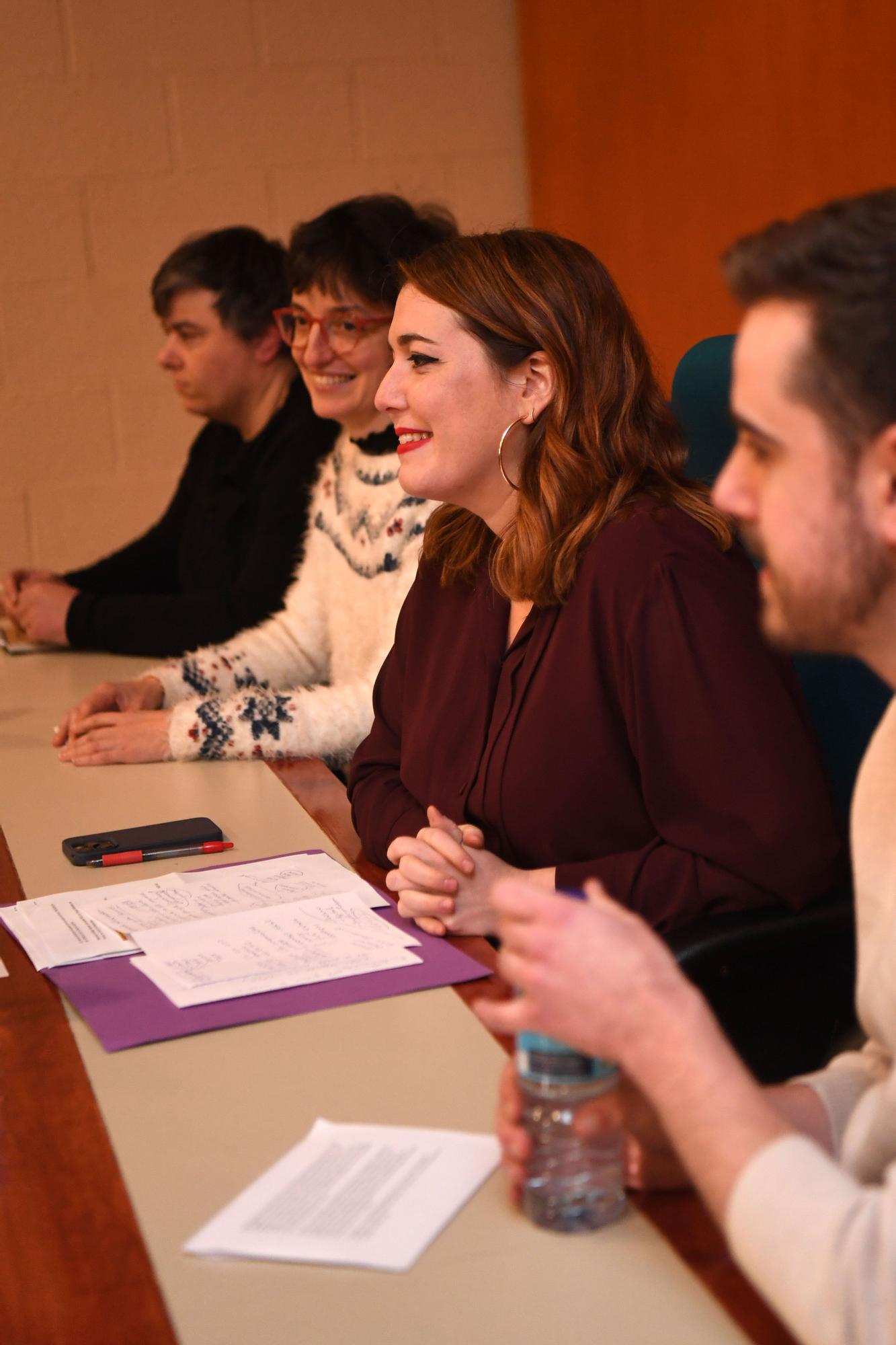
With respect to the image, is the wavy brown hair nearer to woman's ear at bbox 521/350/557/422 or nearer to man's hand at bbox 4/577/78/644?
woman's ear at bbox 521/350/557/422

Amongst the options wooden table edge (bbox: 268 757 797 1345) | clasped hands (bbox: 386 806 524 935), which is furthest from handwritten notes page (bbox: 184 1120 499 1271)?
clasped hands (bbox: 386 806 524 935)

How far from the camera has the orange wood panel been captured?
2611 millimetres

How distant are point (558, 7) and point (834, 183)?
1.60 meters

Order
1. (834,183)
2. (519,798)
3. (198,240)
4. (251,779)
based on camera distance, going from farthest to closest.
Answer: (198,240), (834,183), (251,779), (519,798)

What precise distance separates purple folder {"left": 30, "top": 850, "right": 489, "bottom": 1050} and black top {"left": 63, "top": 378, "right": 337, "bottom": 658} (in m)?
1.49

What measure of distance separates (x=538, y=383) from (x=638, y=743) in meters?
0.46

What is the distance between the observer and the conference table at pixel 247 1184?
0.84 metres

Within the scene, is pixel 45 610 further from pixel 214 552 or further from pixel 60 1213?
pixel 60 1213

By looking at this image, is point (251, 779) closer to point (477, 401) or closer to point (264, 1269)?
point (477, 401)

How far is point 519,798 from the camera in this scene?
64.1 inches

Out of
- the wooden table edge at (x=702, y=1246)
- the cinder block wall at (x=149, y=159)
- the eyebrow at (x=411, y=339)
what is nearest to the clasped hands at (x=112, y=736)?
the eyebrow at (x=411, y=339)

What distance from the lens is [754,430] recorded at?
94cm

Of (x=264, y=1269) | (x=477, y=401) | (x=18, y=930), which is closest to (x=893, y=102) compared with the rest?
(x=477, y=401)

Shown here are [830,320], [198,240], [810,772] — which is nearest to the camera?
[830,320]
